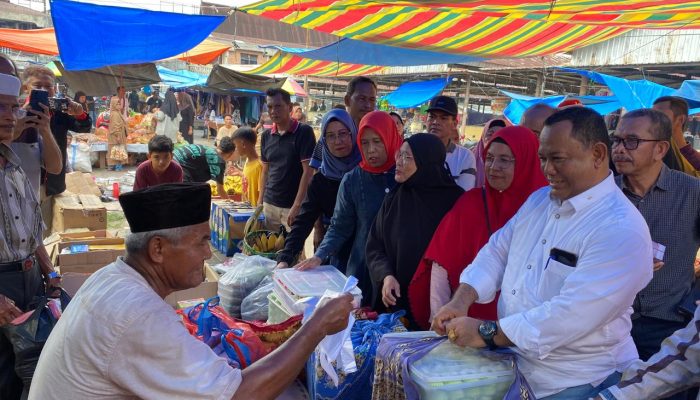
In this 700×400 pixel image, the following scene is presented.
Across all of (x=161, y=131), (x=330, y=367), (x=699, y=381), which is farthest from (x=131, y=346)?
(x=161, y=131)

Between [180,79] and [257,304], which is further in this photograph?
[180,79]

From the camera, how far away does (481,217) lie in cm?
223

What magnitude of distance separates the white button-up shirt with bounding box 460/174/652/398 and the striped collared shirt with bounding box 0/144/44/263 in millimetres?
2434

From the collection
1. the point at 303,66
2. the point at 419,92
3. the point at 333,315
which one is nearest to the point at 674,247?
the point at 333,315

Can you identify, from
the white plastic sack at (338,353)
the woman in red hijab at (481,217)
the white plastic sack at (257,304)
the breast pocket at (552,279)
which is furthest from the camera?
the white plastic sack at (257,304)

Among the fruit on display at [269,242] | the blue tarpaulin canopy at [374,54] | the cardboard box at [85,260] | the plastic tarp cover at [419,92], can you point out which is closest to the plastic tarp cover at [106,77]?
the blue tarpaulin canopy at [374,54]

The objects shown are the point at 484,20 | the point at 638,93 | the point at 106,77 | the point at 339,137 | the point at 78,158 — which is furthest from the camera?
the point at 106,77

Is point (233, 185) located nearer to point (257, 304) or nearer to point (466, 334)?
point (257, 304)

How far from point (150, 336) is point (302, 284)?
116 cm

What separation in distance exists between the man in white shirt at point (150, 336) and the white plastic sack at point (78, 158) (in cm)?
1030

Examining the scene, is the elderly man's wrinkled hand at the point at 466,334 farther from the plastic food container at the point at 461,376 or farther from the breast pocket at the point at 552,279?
the breast pocket at the point at 552,279

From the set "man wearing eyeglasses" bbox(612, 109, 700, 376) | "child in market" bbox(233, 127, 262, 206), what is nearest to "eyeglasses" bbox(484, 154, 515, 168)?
"man wearing eyeglasses" bbox(612, 109, 700, 376)

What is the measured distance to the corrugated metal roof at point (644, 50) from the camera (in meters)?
8.65

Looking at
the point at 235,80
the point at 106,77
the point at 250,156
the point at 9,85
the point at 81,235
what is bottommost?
the point at 81,235
